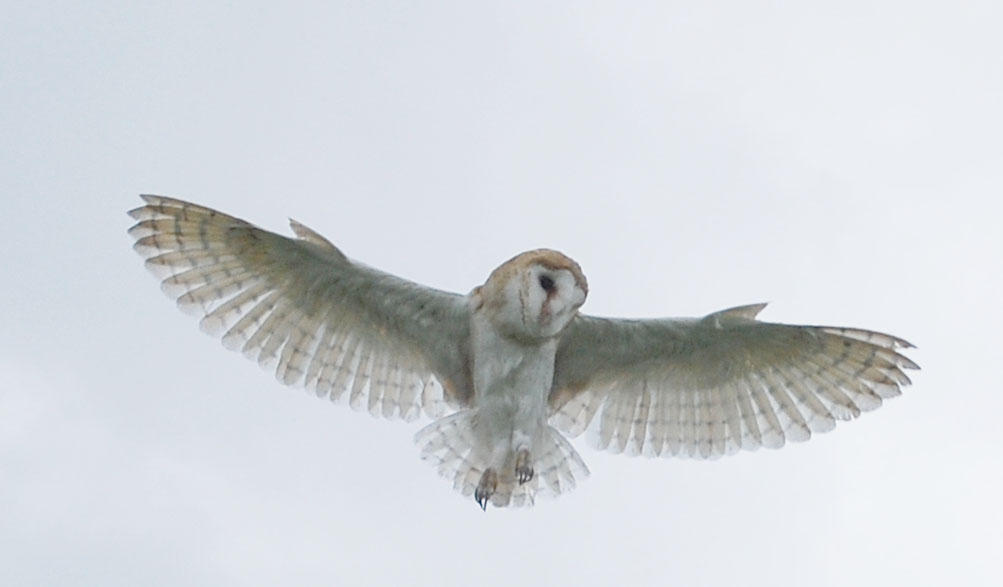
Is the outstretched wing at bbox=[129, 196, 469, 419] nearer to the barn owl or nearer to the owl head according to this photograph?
the barn owl

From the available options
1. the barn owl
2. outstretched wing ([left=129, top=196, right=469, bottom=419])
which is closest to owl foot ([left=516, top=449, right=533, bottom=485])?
the barn owl

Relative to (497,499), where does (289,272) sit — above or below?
above

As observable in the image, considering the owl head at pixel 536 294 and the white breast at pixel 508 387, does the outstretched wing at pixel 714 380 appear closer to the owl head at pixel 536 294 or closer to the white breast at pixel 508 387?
the white breast at pixel 508 387

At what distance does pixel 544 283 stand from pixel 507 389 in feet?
2.51

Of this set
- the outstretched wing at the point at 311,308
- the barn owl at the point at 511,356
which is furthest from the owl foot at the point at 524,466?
the outstretched wing at the point at 311,308

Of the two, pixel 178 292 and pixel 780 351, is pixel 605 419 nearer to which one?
pixel 780 351

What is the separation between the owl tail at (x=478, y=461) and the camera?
15.0 metres

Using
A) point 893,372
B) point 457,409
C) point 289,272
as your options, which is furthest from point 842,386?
point 289,272

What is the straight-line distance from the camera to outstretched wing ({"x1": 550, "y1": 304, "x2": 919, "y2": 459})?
1513 centimetres

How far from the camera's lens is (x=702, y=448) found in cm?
1568

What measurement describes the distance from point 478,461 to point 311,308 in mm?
1416

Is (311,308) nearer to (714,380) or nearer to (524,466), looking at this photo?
(524,466)

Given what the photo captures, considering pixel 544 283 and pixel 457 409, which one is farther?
pixel 457 409

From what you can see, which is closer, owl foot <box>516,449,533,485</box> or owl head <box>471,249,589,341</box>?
owl head <box>471,249,589,341</box>
